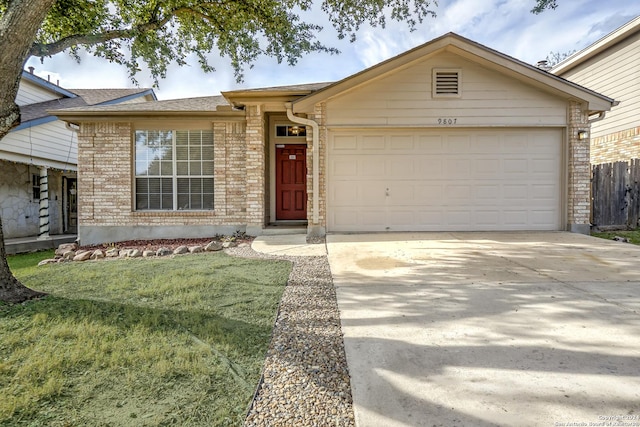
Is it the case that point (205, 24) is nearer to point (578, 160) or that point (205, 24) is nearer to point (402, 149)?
point (402, 149)

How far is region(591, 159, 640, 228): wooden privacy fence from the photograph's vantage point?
917 cm

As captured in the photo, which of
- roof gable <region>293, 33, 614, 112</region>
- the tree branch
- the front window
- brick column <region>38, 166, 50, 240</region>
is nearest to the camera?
the tree branch

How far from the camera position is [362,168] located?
8.20 m

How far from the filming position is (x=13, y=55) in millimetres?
3586

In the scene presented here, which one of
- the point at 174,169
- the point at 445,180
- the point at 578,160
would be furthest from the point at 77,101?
the point at 578,160

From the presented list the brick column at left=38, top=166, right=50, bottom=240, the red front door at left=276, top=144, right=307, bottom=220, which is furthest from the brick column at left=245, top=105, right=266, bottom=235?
the brick column at left=38, top=166, right=50, bottom=240

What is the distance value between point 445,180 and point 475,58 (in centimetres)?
288

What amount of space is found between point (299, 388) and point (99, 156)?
9111mm

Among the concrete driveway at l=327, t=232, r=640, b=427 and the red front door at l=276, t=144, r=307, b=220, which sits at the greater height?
the red front door at l=276, t=144, r=307, b=220

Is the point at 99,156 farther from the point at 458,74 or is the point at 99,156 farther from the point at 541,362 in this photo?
the point at 541,362

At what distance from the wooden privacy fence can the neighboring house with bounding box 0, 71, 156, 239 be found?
16147 millimetres

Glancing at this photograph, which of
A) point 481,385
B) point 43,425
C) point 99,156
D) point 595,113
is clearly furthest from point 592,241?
point 99,156

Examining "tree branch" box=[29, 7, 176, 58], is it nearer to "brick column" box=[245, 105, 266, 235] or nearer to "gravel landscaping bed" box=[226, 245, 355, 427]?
"brick column" box=[245, 105, 266, 235]

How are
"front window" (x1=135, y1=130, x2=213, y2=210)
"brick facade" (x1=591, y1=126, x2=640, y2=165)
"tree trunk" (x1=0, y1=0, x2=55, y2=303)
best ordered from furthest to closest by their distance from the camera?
1. "brick facade" (x1=591, y1=126, x2=640, y2=165)
2. "front window" (x1=135, y1=130, x2=213, y2=210)
3. "tree trunk" (x1=0, y1=0, x2=55, y2=303)
